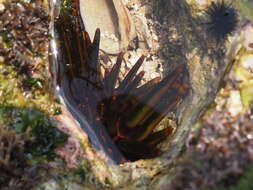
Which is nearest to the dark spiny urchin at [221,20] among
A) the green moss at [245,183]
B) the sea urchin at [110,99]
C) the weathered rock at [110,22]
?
the sea urchin at [110,99]

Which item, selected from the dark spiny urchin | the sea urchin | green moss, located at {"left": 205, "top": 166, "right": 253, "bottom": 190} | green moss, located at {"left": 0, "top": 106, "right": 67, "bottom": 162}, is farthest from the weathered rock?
green moss, located at {"left": 205, "top": 166, "right": 253, "bottom": 190}

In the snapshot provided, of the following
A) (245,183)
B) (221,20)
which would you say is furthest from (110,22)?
(245,183)

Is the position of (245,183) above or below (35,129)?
below

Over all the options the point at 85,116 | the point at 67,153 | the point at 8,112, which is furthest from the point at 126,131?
the point at 8,112

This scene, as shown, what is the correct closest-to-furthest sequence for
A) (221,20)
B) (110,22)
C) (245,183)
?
(245,183)
(221,20)
(110,22)

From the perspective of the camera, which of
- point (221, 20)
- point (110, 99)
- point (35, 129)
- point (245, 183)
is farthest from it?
point (221, 20)

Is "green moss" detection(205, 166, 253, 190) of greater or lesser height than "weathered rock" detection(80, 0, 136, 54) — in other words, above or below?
below

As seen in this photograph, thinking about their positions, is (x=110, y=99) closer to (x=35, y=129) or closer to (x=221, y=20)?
(x=35, y=129)

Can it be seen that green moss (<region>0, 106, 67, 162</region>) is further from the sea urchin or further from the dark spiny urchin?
the dark spiny urchin

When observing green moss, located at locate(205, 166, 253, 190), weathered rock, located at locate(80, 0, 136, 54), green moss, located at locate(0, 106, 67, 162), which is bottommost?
green moss, located at locate(205, 166, 253, 190)
